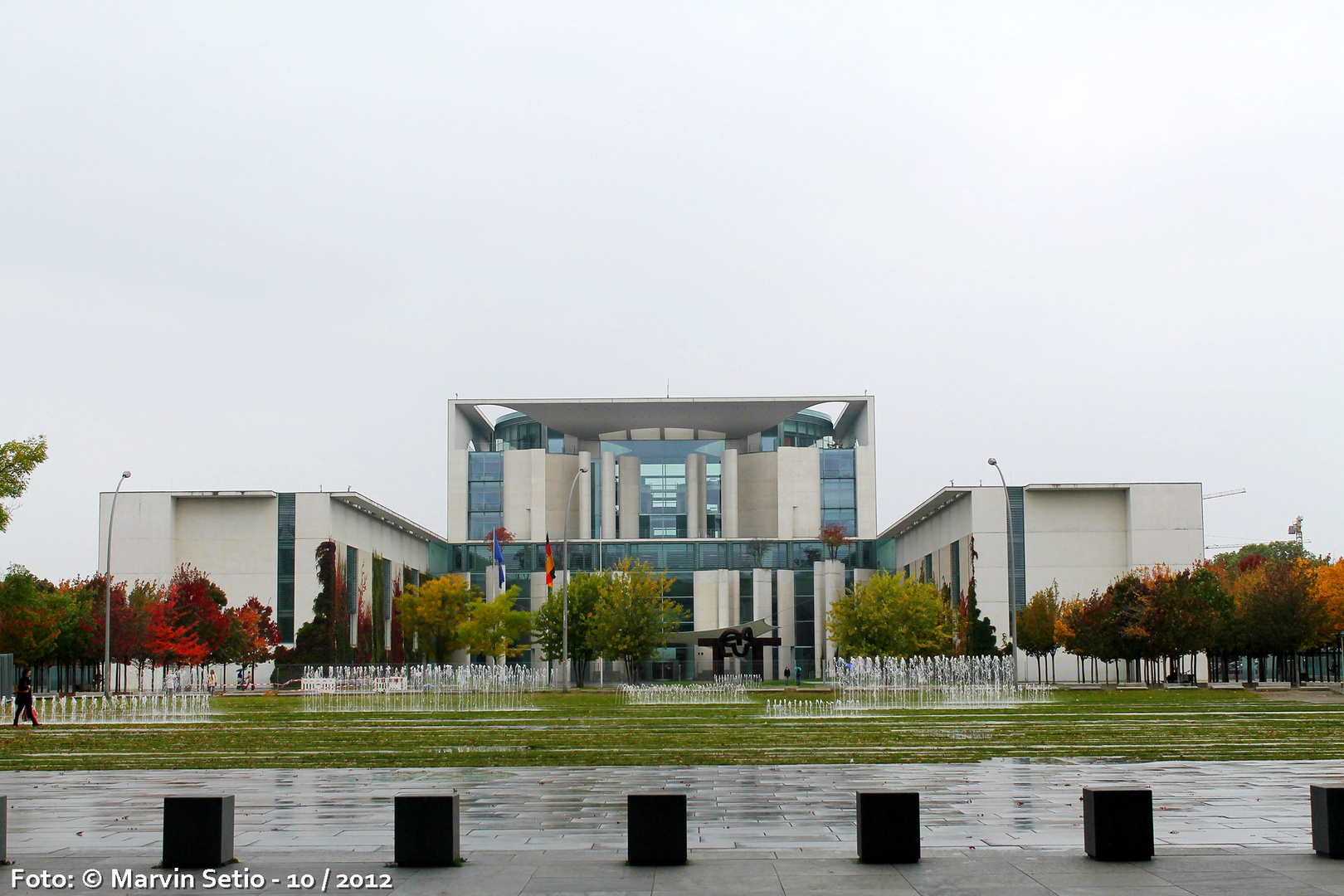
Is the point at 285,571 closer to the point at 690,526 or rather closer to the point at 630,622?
the point at 630,622

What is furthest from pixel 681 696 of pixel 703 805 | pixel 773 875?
pixel 773 875

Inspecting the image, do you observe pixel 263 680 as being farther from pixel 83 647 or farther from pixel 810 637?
pixel 810 637

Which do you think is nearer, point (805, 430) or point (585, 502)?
point (585, 502)

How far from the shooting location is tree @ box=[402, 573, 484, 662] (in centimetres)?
8731

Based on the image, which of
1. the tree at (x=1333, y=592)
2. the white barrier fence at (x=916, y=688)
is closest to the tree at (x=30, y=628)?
the white barrier fence at (x=916, y=688)

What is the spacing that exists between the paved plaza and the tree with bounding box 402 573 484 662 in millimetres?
68477

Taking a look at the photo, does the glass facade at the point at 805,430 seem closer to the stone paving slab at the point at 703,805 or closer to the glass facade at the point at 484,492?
the glass facade at the point at 484,492

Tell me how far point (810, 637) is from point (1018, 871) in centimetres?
8409

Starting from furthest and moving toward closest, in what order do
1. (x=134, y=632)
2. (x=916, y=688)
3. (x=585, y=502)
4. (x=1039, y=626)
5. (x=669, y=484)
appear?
(x=669, y=484) → (x=585, y=502) → (x=1039, y=626) → (x=134, y=632) → (x=916, y=688)

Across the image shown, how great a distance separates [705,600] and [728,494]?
31.4 ft

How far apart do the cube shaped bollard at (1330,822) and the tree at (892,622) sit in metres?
59.4

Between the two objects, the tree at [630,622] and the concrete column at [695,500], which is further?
the concrete column at [695,500]

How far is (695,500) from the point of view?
326ft

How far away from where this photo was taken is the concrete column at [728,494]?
98.9 metres
